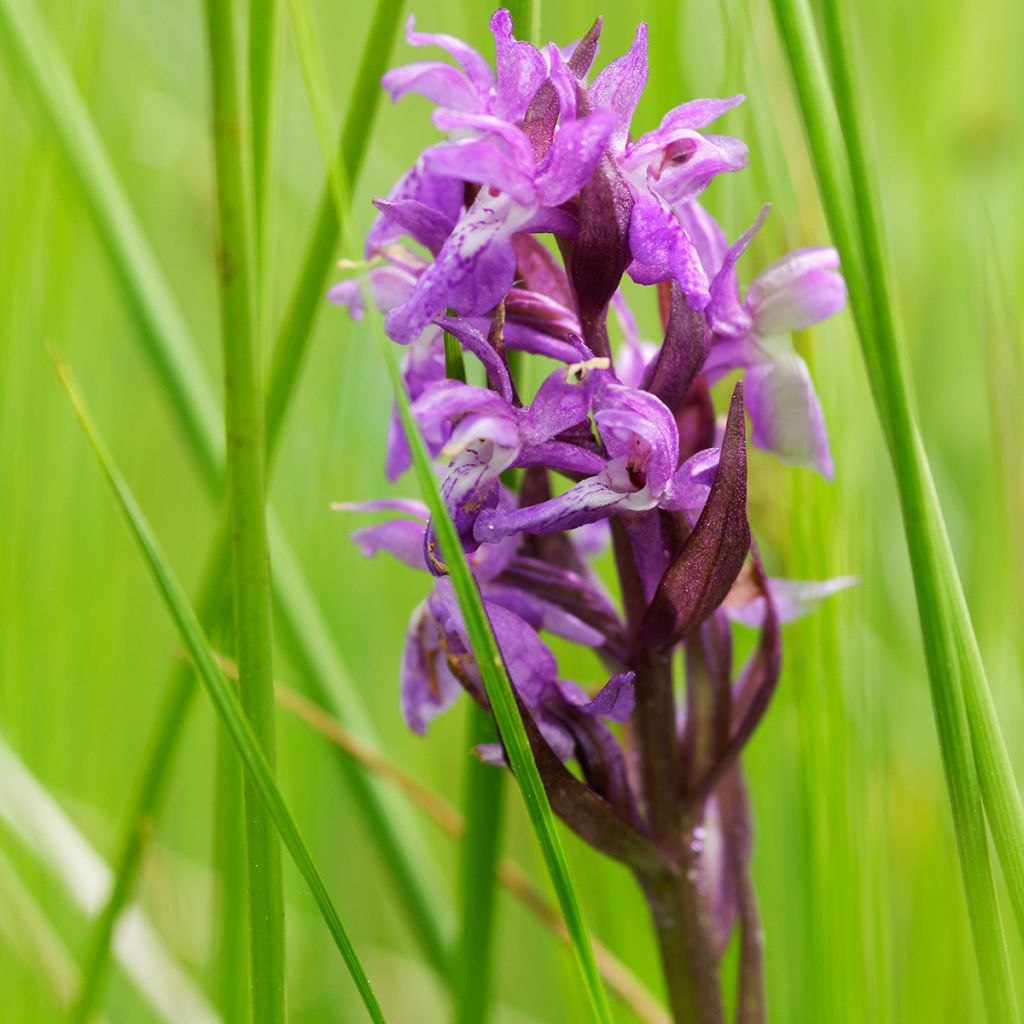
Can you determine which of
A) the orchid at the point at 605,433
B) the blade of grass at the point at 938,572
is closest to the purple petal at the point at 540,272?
the orchid at the point at 605,433

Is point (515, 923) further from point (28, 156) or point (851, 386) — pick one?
point (28, 156)

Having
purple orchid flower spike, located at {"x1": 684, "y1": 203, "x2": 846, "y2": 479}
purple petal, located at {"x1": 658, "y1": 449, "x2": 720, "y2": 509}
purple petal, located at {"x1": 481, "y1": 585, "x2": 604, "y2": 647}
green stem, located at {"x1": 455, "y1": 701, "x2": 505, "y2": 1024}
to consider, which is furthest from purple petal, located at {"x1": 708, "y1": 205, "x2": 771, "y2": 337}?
green stem, located at {"x1": 455, "y1": 701, "x2": 505, "y2": 1024}

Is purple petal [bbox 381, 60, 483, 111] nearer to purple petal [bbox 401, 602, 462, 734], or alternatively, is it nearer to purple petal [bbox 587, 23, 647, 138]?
purple petal [bbox 587, 23, 647, 138]

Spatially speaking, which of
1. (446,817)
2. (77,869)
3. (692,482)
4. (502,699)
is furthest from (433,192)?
(77,869)

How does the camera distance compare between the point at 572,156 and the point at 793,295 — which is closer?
the point at 572,156

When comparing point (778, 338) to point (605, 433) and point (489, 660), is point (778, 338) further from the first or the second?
point (489, 660)

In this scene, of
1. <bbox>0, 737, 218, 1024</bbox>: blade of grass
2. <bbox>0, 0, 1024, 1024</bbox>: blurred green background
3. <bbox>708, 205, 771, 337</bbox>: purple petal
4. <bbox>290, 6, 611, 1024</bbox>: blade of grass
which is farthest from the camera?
<bbox>0, 737, 218, 1024</bbox>: blade of grass
